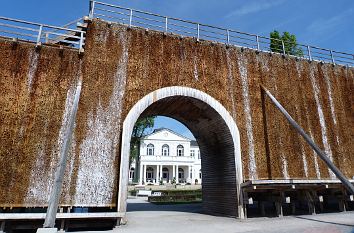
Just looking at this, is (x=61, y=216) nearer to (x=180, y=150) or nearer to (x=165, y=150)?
(x=165, y=150)

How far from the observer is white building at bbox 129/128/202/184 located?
61.7 m

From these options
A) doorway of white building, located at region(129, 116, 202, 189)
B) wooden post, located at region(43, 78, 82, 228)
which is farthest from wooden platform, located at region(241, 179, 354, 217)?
doorway of white building, located at region(129, 116, 202, 189)

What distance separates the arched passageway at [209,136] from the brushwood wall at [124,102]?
1.31 ft

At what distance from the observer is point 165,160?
205 feet

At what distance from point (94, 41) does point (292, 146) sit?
1168 cm

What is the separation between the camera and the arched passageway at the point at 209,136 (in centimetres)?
1318

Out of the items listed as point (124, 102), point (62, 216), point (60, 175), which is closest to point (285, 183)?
point (124, 102)

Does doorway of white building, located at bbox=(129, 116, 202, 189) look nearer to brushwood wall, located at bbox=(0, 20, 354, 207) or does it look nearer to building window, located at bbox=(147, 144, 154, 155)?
building window, located at bbox=(147, 144, 154, 155)

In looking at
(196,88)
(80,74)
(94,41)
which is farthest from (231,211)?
(94,41)

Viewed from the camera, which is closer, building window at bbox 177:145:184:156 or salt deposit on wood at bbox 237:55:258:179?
salt deposit on wood at bbox 237:55:258:179

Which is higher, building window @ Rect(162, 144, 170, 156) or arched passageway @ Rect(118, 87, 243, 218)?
building window @ Rect(162, 144, 170, 156)

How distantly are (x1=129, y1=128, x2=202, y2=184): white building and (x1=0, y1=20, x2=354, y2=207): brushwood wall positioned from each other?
46.7 meters

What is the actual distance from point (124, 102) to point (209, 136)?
5.79m

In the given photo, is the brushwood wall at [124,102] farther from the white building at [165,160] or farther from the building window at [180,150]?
the building window at [180,150]
